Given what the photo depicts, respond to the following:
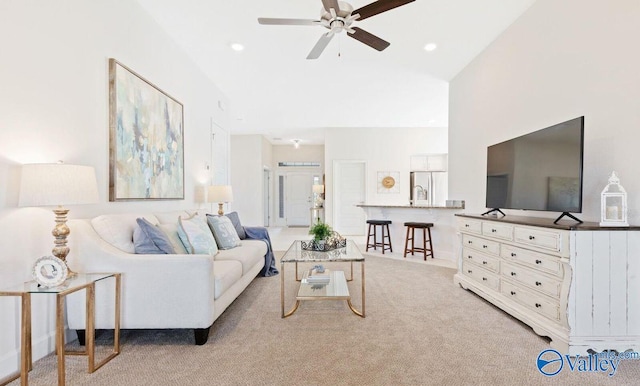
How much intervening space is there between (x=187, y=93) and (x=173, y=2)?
1287 mm

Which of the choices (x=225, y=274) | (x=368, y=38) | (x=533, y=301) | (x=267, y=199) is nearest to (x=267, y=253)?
(x=225, y=274)

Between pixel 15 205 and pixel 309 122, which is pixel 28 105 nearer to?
pixel 15 205

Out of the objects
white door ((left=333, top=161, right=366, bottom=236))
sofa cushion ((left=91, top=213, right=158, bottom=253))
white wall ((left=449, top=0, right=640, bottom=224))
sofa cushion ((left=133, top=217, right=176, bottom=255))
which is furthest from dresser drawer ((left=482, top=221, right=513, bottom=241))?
white door ((left=333, top=161, right=366, bottom=236))

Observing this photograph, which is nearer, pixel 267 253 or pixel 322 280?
pixel 322 280

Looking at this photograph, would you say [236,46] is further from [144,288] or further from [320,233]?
[144,288]

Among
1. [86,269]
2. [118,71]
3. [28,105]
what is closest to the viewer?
[28,105]

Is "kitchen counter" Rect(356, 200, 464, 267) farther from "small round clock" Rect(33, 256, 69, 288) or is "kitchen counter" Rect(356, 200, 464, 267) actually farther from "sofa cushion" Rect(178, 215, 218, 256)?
"small round clock" Rect(33, 256, 69, 288)

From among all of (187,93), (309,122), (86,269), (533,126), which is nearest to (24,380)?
(86,269)

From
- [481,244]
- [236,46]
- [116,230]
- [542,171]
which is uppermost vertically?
[236,46]

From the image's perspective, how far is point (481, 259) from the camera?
125 inches

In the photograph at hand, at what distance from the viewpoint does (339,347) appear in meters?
2.18

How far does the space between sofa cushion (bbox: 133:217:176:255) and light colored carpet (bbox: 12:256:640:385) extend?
646 millimetres

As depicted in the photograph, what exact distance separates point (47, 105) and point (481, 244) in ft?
12.3

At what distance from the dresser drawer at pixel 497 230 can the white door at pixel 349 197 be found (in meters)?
5.19
